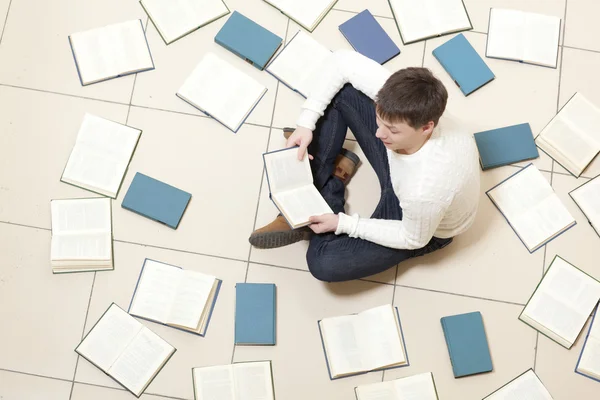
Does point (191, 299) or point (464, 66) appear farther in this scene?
point (464, 66)

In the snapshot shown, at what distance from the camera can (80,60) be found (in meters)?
2.16

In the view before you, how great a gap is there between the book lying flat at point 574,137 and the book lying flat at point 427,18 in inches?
19.2

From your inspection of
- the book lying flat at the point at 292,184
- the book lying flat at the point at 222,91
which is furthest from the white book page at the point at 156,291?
the book lying flat at the point at 222,91

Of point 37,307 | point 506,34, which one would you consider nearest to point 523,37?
point 506,34

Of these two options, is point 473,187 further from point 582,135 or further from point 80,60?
point 80,60

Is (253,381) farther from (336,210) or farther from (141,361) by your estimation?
(336,210)

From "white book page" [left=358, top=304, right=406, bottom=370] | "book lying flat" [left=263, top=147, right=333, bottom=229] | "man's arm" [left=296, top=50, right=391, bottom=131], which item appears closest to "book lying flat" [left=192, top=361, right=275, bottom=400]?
"white book page" [left=358, top=304, right=406, bottom=370]

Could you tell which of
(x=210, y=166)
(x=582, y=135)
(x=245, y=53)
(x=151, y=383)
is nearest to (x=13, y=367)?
(x=151, y=383)

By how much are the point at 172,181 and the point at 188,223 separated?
0.17m

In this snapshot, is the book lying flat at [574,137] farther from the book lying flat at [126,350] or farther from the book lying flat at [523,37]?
the book lying flat at [126,350]

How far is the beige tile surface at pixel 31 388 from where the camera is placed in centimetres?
195

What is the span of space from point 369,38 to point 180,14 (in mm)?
721

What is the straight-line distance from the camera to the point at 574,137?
211 cm

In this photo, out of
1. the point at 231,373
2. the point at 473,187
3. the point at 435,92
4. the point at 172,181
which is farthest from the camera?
the point at 172,181
